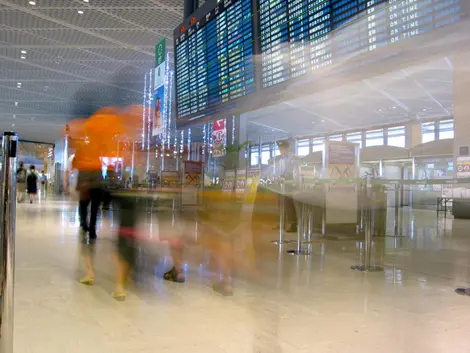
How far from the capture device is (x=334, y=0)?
3664mm

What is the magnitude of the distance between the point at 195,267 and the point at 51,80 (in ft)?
46.7

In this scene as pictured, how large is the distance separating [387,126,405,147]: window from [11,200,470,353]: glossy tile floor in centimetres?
818

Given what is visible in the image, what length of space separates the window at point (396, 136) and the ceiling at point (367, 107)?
43 centimetres

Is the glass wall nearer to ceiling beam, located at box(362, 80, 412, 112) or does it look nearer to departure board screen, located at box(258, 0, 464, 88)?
ceiling beam, located at box(362, 80, 412, 112)

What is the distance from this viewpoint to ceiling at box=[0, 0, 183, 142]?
954 cm

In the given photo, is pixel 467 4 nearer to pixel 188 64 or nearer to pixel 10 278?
pixel 10 278

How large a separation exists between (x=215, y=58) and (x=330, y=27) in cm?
199

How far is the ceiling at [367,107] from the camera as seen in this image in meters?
11.2

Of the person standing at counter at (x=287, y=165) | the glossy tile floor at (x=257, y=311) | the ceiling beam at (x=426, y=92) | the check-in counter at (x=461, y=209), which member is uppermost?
the ceiling beam at (x=426, y=92)

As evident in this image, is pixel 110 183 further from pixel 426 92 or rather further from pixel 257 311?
pixel 426 92

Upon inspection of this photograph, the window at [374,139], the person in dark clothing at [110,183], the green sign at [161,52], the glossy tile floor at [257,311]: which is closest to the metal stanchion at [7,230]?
the glossy tile floor at [257,311]

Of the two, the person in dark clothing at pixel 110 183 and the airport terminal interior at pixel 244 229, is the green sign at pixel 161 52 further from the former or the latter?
the person in dark clothing at pixel 110 183

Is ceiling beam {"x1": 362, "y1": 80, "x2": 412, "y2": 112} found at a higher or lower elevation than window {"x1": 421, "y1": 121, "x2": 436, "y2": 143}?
higher

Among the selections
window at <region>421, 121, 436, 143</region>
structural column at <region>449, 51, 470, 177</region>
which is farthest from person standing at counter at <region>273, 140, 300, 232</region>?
window at <region>421, 121, 436, 143</region>
